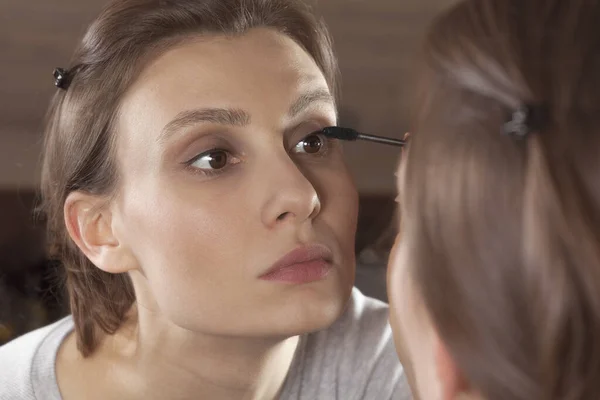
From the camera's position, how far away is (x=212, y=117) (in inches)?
31.0

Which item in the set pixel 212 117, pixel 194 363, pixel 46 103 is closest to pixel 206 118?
pixel 212 117

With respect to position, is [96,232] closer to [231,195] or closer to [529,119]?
[231,195]

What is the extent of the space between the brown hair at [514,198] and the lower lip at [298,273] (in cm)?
22

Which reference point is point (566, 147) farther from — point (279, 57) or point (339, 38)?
point (339, 38)

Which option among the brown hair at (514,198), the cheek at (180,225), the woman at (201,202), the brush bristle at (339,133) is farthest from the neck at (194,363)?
the brown hair at (514,198)

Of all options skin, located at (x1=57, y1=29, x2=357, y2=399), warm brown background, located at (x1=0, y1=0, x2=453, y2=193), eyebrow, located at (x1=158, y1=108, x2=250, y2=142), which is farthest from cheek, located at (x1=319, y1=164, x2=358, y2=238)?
warm brown background, located at (x1=0, y1=0, x2=453, y2=193)

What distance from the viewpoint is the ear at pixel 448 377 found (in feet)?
1.92

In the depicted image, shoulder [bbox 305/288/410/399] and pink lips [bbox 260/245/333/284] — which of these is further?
shoulder [bbox 305/288/410/399]

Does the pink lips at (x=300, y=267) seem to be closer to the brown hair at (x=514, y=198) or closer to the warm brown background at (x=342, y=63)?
the brown hair at (x=514, y=198)

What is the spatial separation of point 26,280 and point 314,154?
2.05ft

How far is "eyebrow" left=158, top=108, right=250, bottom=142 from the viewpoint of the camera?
785mm

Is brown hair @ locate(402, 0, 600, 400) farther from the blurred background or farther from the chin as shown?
the blurred background

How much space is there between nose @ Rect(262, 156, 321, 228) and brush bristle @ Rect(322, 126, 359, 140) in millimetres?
75

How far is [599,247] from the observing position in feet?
1.65
